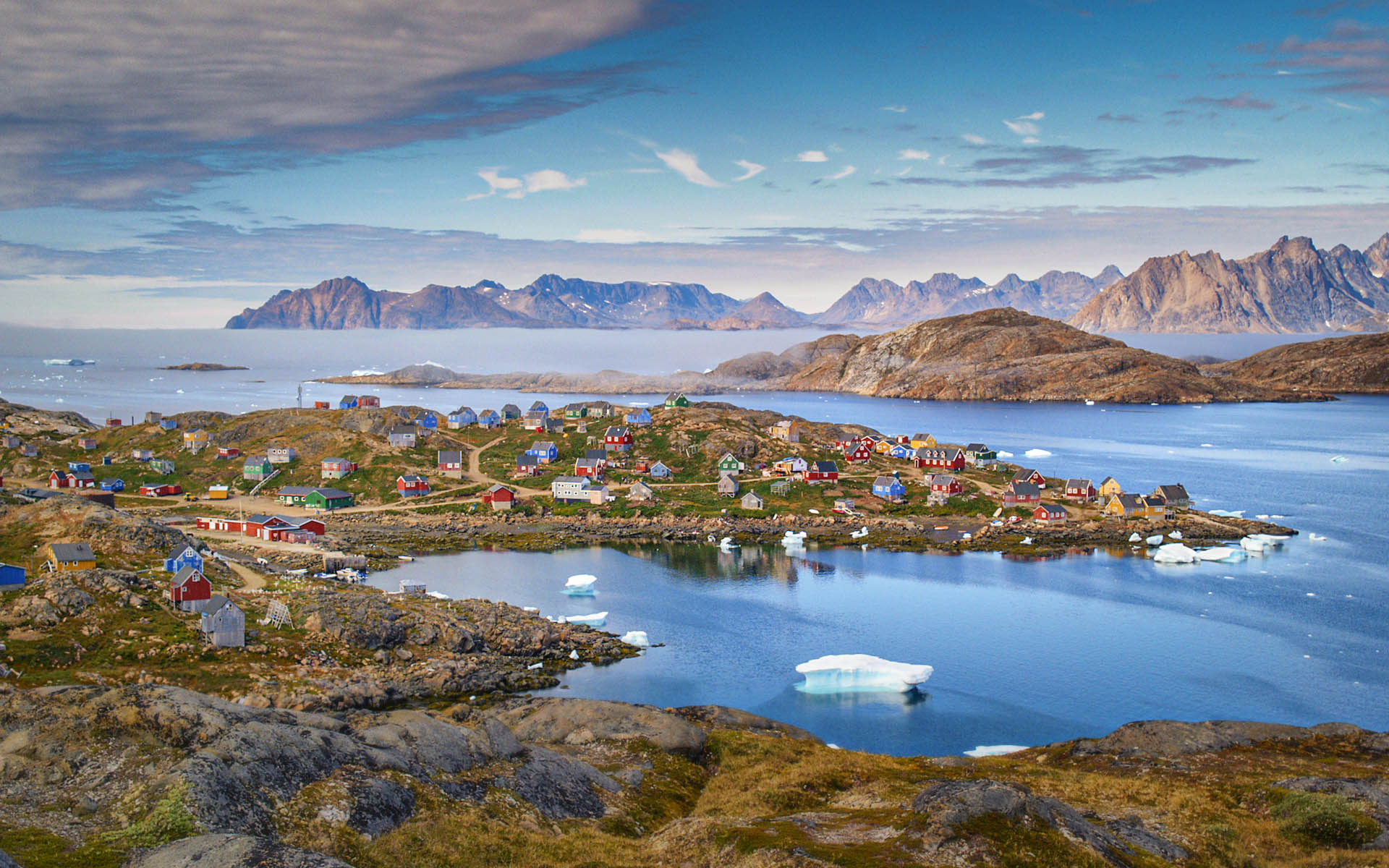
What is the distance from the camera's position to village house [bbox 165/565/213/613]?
50938 mm

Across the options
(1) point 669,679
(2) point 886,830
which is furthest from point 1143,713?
(2) point 886,830

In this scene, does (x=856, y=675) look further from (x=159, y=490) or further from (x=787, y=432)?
(x=159, y=490)

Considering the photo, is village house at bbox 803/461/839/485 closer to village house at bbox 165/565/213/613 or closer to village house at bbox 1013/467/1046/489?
village house at bbox 1013/467/1046/489

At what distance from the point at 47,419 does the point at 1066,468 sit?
147 m

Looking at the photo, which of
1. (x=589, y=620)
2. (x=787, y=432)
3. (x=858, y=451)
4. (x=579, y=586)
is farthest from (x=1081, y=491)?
(x=589, y=620)

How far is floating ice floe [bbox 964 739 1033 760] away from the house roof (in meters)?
52.1

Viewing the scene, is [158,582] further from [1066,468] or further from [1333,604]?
[1066,468]

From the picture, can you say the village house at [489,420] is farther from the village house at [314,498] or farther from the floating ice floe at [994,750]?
the floating ice floe at [994,750]

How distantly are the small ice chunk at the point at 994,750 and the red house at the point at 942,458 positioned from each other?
67211 mm

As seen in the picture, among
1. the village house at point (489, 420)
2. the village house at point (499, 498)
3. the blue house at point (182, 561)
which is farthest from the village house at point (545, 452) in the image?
the blue house at point (182, 561)

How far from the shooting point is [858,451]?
11444 centimetres

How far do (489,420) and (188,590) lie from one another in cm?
8738

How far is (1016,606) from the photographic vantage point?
67438 mm

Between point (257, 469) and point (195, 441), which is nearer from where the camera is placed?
point (257, 469)
